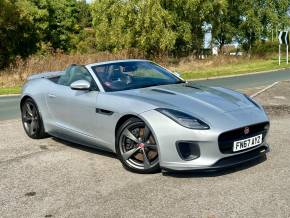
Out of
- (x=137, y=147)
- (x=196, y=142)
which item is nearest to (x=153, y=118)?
(x=137, y=147)

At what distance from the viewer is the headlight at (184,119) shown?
522 centimetres

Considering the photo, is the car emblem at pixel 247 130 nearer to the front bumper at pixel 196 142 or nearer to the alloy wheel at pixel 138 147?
the front bumper at pixel 196 142

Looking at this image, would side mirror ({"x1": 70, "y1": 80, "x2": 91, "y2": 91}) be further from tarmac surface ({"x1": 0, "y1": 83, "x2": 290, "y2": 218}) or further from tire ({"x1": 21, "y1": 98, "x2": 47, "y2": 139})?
tire ({"x1": 21, "y1": 98, "x2": 47, "y2": 139})

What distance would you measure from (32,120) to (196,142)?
3.74m

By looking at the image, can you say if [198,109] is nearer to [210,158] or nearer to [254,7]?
[210,158]

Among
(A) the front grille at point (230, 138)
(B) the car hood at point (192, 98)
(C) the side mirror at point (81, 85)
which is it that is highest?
(C) the side mirror at point (81, 85)

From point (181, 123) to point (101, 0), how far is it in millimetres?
31941

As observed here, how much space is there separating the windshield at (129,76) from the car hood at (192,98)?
252 millimetres

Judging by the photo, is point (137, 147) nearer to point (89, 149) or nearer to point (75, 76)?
point (89, 149)

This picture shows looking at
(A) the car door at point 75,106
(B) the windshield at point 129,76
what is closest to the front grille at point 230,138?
(B) the windshield at point 129,76

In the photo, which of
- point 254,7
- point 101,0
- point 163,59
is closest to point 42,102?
point 163,59

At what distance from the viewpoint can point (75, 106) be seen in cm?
669

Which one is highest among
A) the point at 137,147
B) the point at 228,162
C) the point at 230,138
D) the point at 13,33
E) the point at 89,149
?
the point at 13,33

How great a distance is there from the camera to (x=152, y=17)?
109 feet
